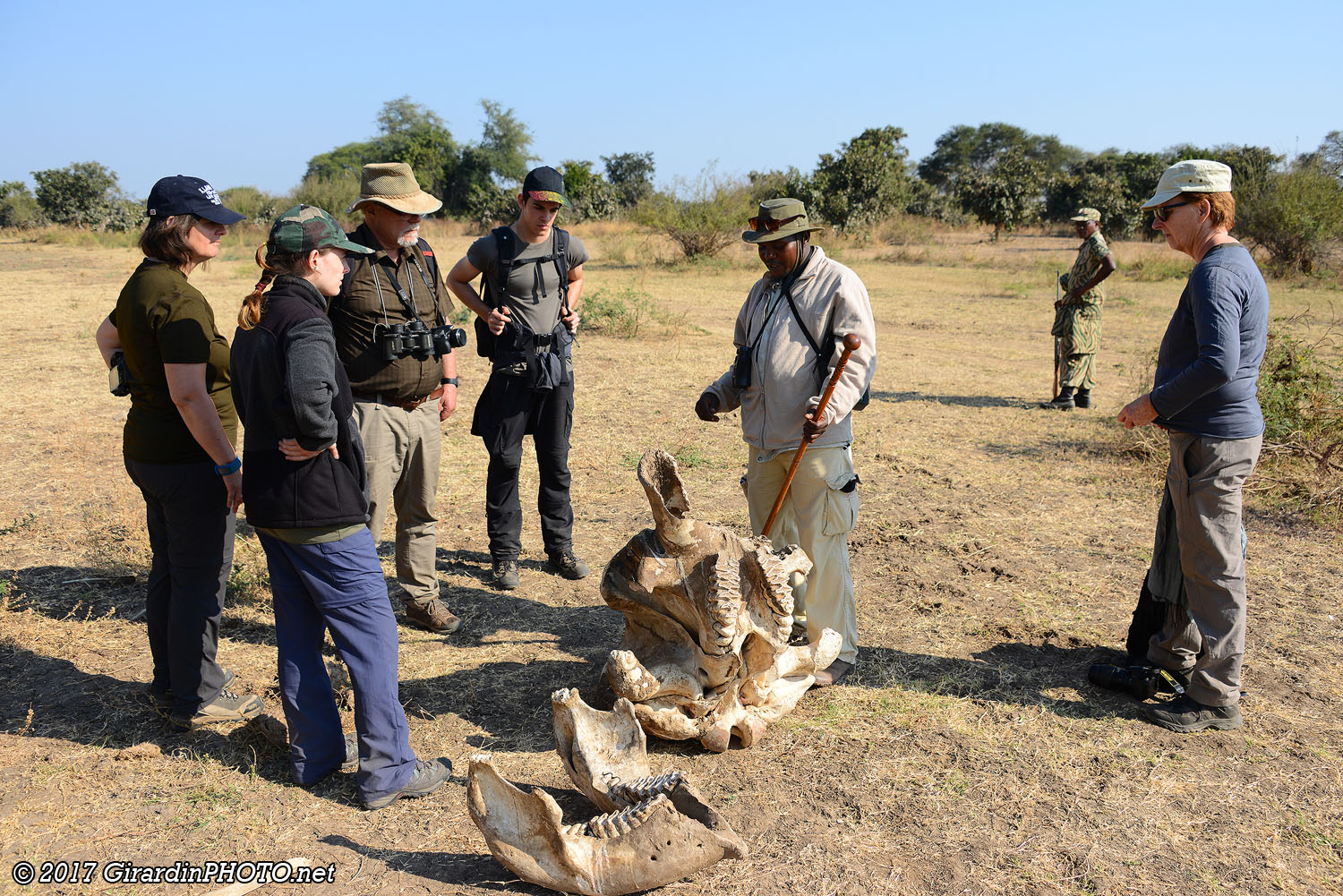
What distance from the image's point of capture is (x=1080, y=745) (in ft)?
11.0

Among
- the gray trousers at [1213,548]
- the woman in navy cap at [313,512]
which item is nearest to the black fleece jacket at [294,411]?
the woman in navy cap at [313,512]

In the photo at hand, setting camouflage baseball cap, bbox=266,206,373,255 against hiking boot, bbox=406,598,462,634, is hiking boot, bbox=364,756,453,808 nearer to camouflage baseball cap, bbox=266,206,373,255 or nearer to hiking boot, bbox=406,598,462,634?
hiking boot, bbox=406,598,462,634

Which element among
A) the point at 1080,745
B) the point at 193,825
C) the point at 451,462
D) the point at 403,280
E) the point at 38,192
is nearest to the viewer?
the point at 193,825

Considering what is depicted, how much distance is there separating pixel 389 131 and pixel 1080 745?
66.7m

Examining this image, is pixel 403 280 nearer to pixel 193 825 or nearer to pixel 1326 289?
pixel 193 825

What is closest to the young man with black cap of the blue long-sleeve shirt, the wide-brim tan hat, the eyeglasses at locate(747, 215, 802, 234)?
the wide-brim tan hat

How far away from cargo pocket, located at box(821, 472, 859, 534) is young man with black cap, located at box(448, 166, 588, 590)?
168 centimetres

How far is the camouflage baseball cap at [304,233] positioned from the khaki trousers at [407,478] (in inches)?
47.9

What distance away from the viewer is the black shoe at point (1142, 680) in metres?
3.61

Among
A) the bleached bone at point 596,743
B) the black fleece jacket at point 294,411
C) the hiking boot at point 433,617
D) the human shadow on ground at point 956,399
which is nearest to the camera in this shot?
the black fleece jacket at point 294,411

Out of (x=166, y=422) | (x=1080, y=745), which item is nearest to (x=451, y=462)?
(x=166, y=422)

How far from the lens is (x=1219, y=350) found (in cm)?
311

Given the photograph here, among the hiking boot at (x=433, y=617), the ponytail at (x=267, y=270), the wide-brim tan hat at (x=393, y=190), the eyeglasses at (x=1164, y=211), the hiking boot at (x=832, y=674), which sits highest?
the wide-brim tan hat at (x=393, y=190)

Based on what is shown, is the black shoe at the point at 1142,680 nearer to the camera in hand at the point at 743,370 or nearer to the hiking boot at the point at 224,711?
the camera in hand at the point at 743,370
